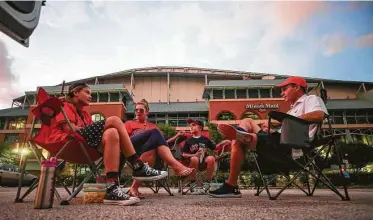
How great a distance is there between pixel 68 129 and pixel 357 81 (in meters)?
48.5

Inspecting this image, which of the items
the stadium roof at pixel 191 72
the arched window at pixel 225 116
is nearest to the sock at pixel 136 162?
the arched window at pixel 225 116

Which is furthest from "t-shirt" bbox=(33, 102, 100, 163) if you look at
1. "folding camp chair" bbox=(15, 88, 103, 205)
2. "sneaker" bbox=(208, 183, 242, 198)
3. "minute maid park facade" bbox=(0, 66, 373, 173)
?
"minute maid park facade" bbox=(0, 66, 373, 173)

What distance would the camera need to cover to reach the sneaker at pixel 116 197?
218 centimetres

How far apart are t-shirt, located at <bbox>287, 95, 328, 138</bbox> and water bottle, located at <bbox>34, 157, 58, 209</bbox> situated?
8.31ft

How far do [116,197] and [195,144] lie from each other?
9.41ft

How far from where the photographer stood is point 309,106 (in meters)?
2.90

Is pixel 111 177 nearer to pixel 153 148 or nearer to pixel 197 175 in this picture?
pixel 153 148

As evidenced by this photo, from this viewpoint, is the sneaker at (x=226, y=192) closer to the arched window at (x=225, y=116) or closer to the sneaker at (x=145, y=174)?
the sneaker at (x=145, y=174)

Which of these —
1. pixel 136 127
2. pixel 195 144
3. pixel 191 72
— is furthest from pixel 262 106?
pixel 136 127

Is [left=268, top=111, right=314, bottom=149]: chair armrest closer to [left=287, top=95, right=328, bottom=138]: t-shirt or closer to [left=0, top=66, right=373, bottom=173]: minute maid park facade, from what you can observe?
[left=287, top=95, right=328, bottom=138]: t-shirt

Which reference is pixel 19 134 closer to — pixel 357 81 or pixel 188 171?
pixel 188 171

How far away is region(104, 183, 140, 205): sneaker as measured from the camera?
86.0 inches

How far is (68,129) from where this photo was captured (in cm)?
244

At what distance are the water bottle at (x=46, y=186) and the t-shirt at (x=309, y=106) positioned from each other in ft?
8.31
